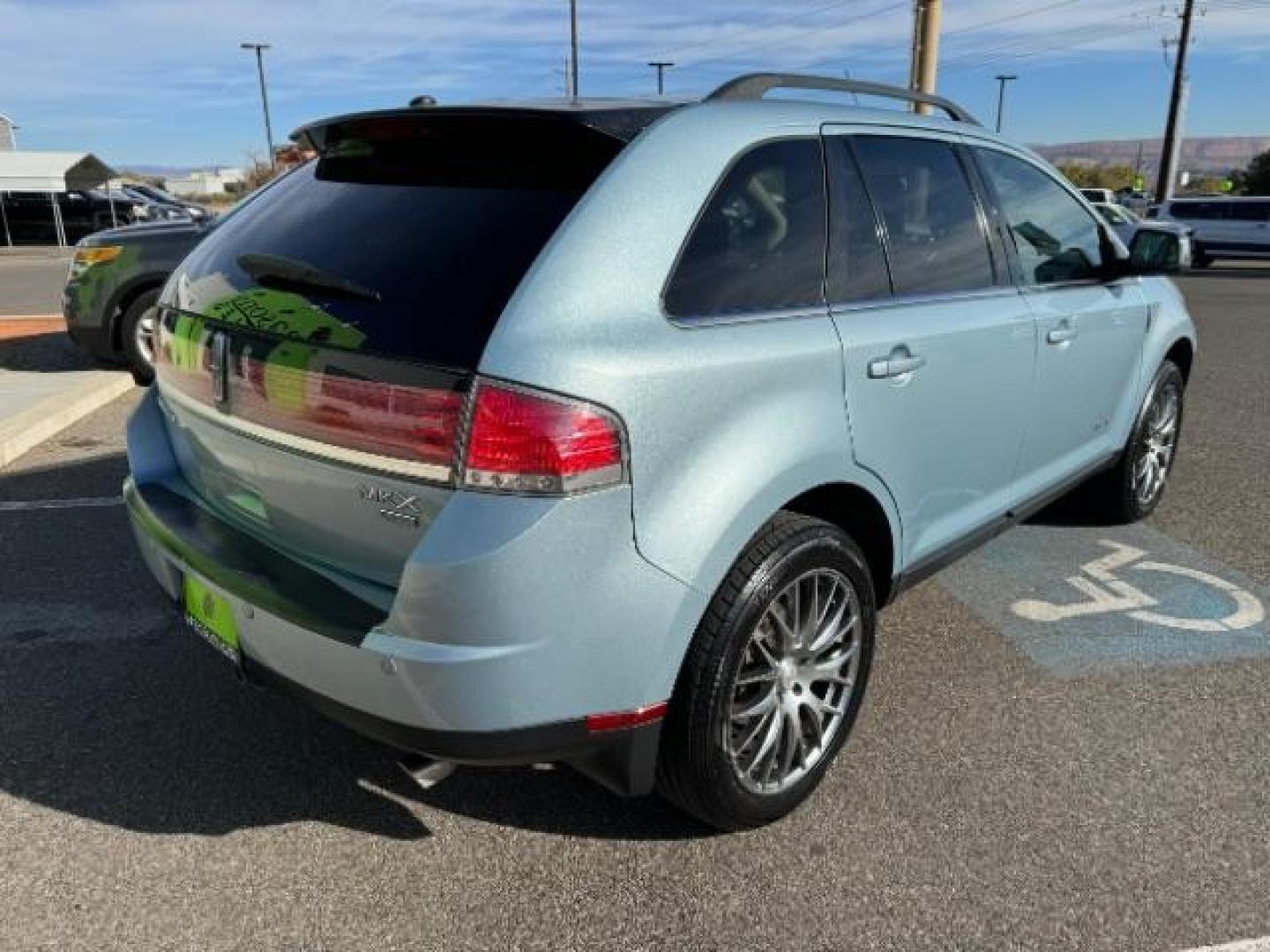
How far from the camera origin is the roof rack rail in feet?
8.78

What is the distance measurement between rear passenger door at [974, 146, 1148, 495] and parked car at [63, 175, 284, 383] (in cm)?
602

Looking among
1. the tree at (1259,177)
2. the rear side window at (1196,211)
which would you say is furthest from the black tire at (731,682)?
the tree at (1259,177)

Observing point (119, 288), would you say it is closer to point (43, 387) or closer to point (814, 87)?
point (43, 387)

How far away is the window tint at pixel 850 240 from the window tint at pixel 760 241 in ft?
0.15

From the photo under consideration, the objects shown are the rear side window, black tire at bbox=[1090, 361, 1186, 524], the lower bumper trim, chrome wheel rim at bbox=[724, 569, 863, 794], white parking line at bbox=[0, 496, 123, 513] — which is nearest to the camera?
the lower bumper trim

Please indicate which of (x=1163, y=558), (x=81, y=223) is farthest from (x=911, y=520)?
(x=81, y=223)

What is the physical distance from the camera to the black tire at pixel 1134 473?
454 cm

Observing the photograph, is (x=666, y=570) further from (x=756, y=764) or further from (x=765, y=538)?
(x=756, y=764)

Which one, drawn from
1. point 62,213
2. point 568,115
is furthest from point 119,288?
point 62,213

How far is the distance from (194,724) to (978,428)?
8.25 ft

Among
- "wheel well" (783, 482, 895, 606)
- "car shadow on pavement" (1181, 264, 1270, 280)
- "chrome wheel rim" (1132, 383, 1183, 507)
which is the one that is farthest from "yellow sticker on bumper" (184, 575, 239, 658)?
"car shadow on pavement" (1181, 264, 1270, 280)

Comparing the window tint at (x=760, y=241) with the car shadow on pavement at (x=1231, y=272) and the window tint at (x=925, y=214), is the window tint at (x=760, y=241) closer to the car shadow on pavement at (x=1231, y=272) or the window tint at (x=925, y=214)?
the window tint at (x=925, y=214)

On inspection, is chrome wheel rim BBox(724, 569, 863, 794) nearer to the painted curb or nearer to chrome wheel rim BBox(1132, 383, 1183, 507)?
chrome wheel rim BBox(1132, 383, 1183, 507)

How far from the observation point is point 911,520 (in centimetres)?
295
